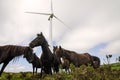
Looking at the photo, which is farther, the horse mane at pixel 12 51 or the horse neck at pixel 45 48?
the horse neck at pixel 45 48

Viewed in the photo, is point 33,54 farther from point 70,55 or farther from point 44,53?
point 70,55

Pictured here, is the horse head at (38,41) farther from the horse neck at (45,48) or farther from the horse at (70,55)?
the horse at (70,55)

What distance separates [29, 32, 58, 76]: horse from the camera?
18.2 meters

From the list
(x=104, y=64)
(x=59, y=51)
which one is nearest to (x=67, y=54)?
(x=59, y=51)

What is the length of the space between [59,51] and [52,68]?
4.82 metres

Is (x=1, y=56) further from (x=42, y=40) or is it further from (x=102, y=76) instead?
(x=102, y=76)

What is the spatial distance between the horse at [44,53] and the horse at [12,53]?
1.23 m

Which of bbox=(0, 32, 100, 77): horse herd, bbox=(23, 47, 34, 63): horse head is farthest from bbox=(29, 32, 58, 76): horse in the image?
bbox=(23, 47, 34, 63): horse head

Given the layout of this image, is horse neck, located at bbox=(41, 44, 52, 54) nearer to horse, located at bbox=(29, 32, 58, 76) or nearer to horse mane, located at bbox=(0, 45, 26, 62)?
horse, located at bbox=(29, 32, 58, 76)

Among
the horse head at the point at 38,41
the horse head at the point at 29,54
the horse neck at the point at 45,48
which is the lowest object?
the horse head at the point at 29,54

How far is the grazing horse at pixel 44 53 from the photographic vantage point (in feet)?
59.8

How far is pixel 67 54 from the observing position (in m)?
23.7

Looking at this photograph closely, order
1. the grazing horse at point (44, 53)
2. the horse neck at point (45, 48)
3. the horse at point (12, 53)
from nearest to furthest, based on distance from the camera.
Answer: the horse at point (12, 53), the grazing horse at point (44, 53), the horse neck at point (45, 48)

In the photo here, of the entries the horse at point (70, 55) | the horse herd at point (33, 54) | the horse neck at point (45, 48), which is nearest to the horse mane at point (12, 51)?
the horse herd at point (33, 54)
